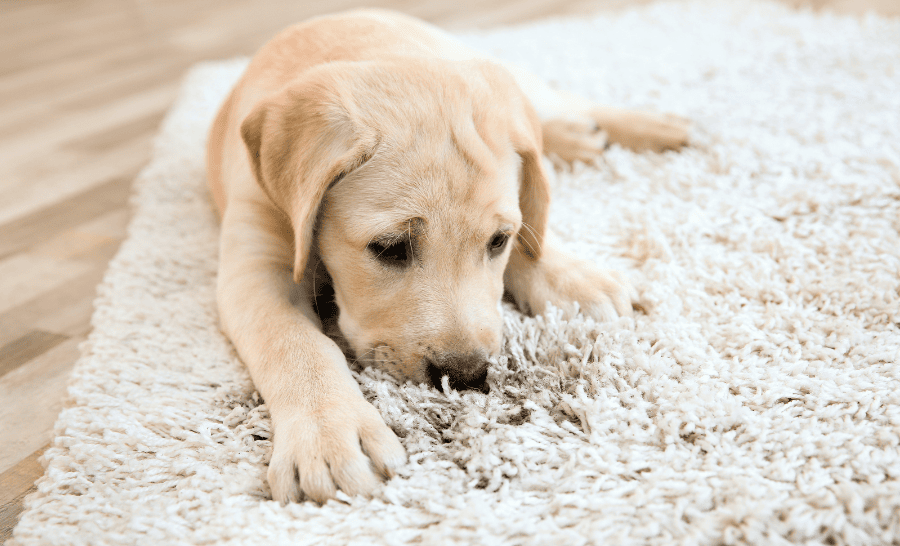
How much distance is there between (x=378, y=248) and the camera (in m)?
1.78

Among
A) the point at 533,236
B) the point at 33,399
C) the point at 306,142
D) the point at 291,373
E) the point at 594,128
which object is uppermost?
the point at 306,142

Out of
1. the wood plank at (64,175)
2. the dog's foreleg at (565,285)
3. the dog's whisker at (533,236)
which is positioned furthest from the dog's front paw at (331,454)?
the wood plank at (64,175)

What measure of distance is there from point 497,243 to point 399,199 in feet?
1.25

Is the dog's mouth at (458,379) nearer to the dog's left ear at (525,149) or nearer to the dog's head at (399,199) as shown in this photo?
the dog's head at (399,199)

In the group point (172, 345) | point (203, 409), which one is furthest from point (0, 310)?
point (203, 409)

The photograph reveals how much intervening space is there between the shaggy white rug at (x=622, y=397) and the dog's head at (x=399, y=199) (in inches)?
5.3

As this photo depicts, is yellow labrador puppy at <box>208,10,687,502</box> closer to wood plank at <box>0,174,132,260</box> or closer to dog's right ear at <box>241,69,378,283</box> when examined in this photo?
dog's right ear at <box>241,69,378,283</box>

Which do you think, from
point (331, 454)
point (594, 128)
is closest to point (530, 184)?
point (331, 454)

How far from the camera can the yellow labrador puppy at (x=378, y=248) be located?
1.61 m

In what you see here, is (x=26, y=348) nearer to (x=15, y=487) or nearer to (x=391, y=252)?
(x=15, y=487)

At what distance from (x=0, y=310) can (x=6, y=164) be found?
1936 mm

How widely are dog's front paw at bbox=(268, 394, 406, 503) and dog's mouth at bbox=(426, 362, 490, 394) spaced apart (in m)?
0.22

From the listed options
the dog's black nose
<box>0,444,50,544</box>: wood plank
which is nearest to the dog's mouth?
the dog's black nose

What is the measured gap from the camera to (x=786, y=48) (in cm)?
464
